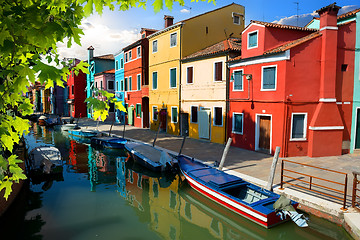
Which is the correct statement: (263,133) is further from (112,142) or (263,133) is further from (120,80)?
(120,80)

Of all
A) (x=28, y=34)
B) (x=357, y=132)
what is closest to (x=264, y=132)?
(x=357, y=132)

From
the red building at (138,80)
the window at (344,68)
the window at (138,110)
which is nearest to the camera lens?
the window at (344,68)

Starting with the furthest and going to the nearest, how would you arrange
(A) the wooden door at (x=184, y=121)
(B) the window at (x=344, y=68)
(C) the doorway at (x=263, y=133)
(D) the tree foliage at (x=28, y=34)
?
(A) the wooden door at (x=184, y=121) < (C) the doorway at (x=263, y=133) < (B) the window at (x=344, y=68) < (D) the tree foliage at (x=28, y=34)

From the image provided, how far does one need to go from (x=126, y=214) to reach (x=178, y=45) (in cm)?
1667

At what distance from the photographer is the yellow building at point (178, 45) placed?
22766mm

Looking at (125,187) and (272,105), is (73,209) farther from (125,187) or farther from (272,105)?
(272,105)

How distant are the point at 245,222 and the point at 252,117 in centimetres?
895

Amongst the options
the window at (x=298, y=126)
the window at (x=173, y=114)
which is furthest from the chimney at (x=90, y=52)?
the window at (x=298, y=126)

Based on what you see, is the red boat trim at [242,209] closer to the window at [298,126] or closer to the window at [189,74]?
the window at [298,126]

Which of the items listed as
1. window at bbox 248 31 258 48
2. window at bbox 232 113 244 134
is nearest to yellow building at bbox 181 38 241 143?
window at bbox 232 113 244 134

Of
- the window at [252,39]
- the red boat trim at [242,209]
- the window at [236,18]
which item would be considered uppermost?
the window at [236,18]

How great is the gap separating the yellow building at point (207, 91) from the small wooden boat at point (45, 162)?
11.0 m

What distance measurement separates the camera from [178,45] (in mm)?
22797

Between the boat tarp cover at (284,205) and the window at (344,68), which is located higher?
the window at (344,68)
